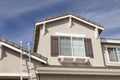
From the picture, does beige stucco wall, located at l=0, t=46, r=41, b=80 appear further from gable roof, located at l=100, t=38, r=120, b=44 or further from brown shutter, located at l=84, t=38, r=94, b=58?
gable roof, located at l=100, t=38, r=120, b=44

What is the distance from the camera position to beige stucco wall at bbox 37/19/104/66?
13863 mm

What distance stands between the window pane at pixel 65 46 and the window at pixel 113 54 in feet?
11.8

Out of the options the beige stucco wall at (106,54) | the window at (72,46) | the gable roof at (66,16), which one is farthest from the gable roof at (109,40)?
the window at (72,46)

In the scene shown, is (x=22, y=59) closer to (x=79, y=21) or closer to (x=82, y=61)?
(x=82, y=61)

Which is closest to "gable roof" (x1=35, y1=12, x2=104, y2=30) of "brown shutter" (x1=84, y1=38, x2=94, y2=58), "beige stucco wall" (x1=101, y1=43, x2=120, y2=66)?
"brown shutter" (x1=84, y1=38, x2=94, y2=58)

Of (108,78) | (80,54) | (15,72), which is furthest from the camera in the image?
(80,54)

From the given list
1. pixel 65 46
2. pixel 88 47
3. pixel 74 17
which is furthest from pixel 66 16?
pixel 88 47

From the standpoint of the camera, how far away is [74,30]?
1517 centimetres

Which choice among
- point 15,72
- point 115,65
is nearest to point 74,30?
point 115,65

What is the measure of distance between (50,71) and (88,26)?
5.46 m

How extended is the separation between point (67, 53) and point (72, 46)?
698 mm

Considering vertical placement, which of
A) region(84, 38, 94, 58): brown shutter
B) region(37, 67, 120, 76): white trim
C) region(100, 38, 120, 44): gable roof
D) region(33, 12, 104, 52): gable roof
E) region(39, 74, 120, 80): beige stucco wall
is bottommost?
region(39, 74, 120, 80): beige stucco wall

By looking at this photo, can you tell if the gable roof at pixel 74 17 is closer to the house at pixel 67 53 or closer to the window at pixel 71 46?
the house at pixel 67 53

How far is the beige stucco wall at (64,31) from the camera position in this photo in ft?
45.5
